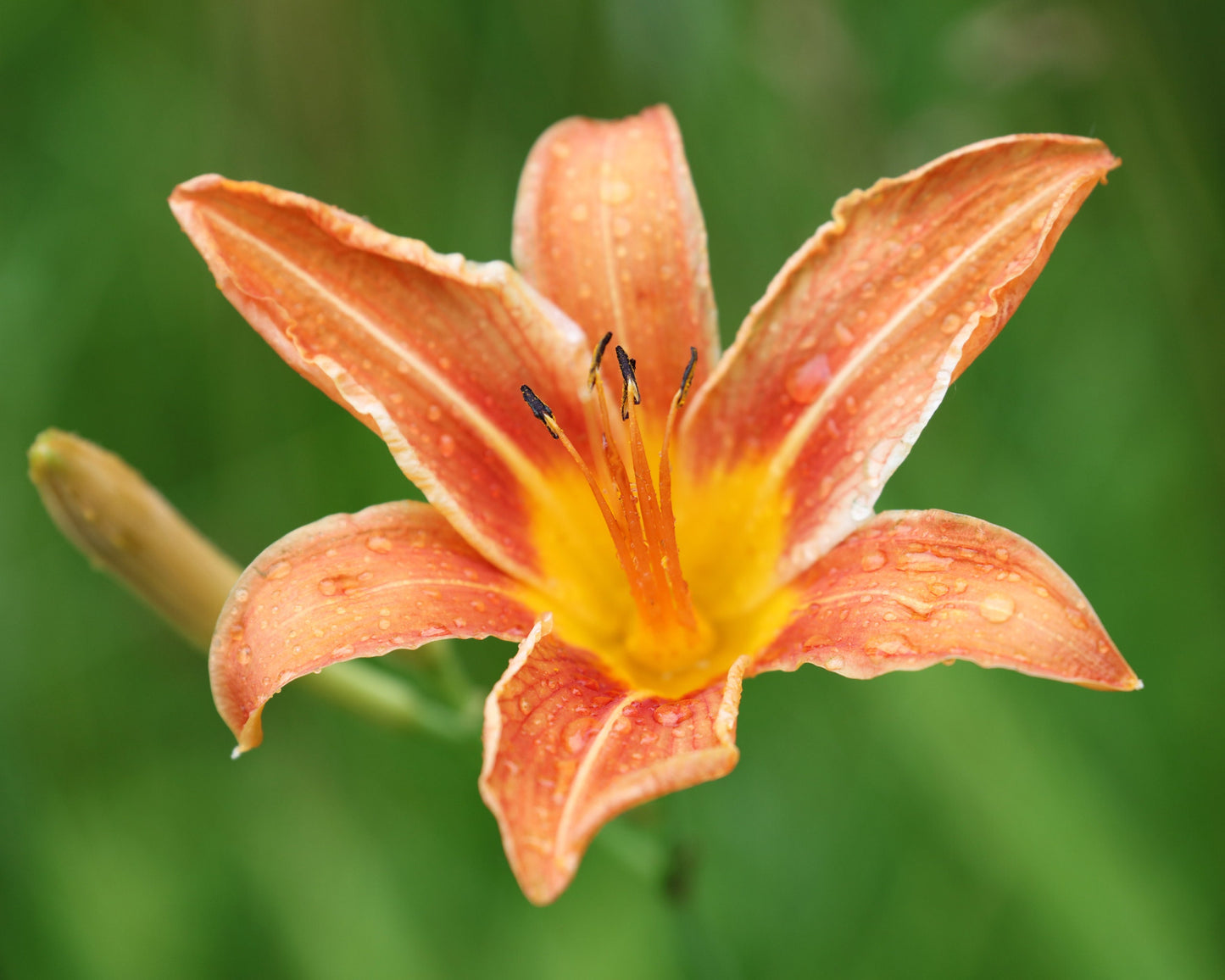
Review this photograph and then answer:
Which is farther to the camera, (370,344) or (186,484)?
(186,484)

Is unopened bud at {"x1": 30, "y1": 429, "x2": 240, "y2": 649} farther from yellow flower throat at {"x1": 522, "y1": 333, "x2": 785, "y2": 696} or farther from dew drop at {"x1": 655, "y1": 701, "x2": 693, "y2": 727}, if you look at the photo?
dew drop at {"x1": 655, "y1": 701, "x2": 693, "y2": 727}

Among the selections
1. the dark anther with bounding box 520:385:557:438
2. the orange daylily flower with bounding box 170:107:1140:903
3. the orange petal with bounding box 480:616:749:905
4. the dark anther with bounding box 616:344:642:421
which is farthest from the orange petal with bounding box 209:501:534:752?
the dark anther with bounding box 616:344:642:421

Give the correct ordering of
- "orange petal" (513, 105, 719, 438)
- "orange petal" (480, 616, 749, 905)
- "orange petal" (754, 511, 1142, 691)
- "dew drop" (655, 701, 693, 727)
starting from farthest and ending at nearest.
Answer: "orange petal" (513, 105, 719, 438), "dew drop" (655, 701, 693, 727), "orange petal" (754, 511, 1142, 691), "orange petal" (480, 616, 749, 905)

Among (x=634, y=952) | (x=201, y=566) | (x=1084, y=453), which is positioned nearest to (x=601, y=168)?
(x=201, y=566)

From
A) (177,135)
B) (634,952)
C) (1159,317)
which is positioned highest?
(177,135)

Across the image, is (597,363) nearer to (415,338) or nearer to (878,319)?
(415,338)

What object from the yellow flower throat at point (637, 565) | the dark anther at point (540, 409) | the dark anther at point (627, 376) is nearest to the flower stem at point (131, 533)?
the yellow flower throat at point (637, 565)

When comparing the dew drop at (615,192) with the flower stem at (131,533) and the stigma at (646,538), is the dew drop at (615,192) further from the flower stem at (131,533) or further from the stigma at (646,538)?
the flower stem at (131,533)

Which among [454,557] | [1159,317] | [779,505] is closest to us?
[454,557]

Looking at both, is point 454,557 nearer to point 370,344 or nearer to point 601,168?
point 370,344
